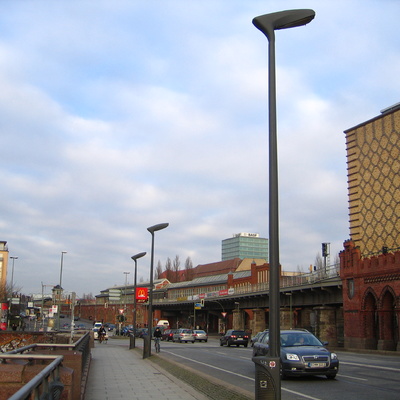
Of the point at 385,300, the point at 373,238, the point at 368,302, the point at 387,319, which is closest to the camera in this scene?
the point at 387,319

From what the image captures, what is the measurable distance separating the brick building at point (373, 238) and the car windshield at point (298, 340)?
22963 mm

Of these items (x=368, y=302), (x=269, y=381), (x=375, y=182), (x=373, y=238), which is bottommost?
(x=269, y=381)

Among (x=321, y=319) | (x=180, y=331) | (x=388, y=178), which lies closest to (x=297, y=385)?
(x=388, y=178)

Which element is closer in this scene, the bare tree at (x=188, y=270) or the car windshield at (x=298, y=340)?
the car windshield at (x=298, y=340)

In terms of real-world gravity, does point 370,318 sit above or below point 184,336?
above

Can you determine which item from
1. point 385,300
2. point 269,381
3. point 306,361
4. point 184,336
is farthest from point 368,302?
point 269,381

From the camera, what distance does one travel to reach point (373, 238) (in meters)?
44.6

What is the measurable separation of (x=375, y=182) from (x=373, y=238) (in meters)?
4.80

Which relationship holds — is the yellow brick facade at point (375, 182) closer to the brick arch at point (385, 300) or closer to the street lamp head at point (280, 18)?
the brick arch at point (385, 300)

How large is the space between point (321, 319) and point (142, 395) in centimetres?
3952

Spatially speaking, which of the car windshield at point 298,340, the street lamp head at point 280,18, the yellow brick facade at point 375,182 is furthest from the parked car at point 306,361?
the yellow brick facade at point 375,182

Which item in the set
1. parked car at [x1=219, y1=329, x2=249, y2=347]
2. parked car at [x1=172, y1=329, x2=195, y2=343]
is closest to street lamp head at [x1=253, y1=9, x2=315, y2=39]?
parked car at [x1=219, y1=329, x2=249, y2=347]

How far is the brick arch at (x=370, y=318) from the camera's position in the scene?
4150 centimetres

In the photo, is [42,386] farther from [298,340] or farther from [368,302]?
[368,302]
